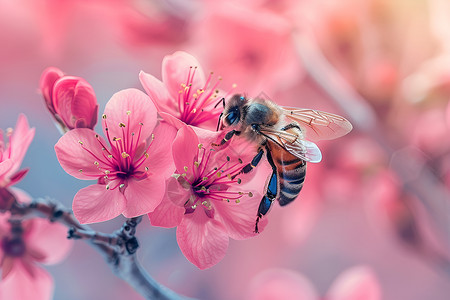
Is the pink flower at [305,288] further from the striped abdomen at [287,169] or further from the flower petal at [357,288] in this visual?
the striped abdomen at [287,169]

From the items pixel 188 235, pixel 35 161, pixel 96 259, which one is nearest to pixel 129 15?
pixel 35 161

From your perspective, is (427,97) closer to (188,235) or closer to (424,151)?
(424,151)

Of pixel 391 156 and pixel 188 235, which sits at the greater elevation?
pixel 391 156

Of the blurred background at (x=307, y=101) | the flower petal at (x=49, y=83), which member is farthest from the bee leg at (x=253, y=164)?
the blurred background at (x=307, y=101)

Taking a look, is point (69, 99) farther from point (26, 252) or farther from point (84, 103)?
point (26, 252)

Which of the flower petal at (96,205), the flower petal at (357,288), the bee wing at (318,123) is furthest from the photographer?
the flower petal at (357,288)

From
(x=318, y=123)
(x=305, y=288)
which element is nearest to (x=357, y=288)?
(x=305, y=288)

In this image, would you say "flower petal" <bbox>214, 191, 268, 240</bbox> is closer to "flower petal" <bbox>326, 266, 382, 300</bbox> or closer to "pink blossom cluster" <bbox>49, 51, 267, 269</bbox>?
"pink blossom cluster" <bbox>49, 51, 267, 269</bbox>
